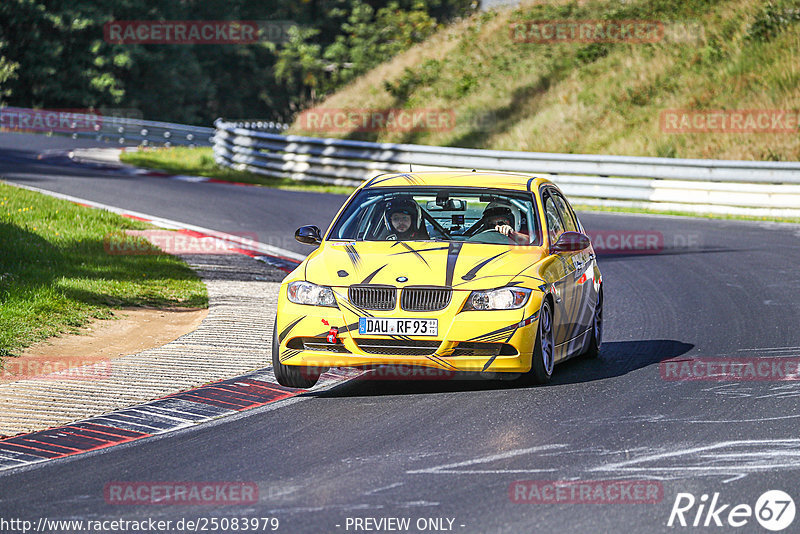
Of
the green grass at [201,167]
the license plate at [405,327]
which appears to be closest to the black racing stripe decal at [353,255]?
the license plate at [405,327]

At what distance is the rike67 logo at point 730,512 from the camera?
5676 millimetres

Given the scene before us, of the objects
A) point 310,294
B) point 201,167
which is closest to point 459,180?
point 310,294

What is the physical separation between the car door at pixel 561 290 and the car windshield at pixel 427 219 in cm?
21

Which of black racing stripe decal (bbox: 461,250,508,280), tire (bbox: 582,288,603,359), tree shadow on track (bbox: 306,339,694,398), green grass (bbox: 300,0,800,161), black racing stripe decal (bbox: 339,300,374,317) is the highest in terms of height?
green grass (bbox: 300,0,800,161)

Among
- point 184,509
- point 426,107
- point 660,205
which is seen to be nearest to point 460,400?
point 184,509

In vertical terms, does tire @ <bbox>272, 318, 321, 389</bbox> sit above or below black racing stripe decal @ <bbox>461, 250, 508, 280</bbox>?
below

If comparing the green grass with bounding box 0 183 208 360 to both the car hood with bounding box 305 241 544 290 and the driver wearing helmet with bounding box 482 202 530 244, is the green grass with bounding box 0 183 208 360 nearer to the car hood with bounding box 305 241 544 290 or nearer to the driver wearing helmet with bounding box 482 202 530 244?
the car hood with bounding box 305 241 544 290

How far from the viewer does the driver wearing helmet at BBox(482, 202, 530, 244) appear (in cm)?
975

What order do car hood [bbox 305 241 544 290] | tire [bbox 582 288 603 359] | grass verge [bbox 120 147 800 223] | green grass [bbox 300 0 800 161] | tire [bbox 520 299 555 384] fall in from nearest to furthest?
car hood [bbox 305 241 544 290] → tire [bbox 520 299 555 384] → tire [bbox 582 288 603 359] → grass verge [bbox 120 147 800 223] → green grass [bbox 300 0 800 161]

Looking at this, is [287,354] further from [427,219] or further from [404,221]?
[427,219]

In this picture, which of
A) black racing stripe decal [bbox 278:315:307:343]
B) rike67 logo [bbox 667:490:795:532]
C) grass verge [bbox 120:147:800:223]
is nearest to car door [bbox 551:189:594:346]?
black racing stripe decal [bbox 278:315:307:343]

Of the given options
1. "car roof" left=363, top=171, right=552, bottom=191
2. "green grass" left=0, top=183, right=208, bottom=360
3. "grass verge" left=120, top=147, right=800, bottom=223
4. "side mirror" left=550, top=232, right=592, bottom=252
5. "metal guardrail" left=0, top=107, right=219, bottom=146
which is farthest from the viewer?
"metal guardrail" left=0, top=107, right=219, bottom=146

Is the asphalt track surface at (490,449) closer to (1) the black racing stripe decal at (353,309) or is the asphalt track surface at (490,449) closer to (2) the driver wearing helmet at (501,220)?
(1) the black racing stripe decal at (353,309)

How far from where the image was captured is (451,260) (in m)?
8.92
